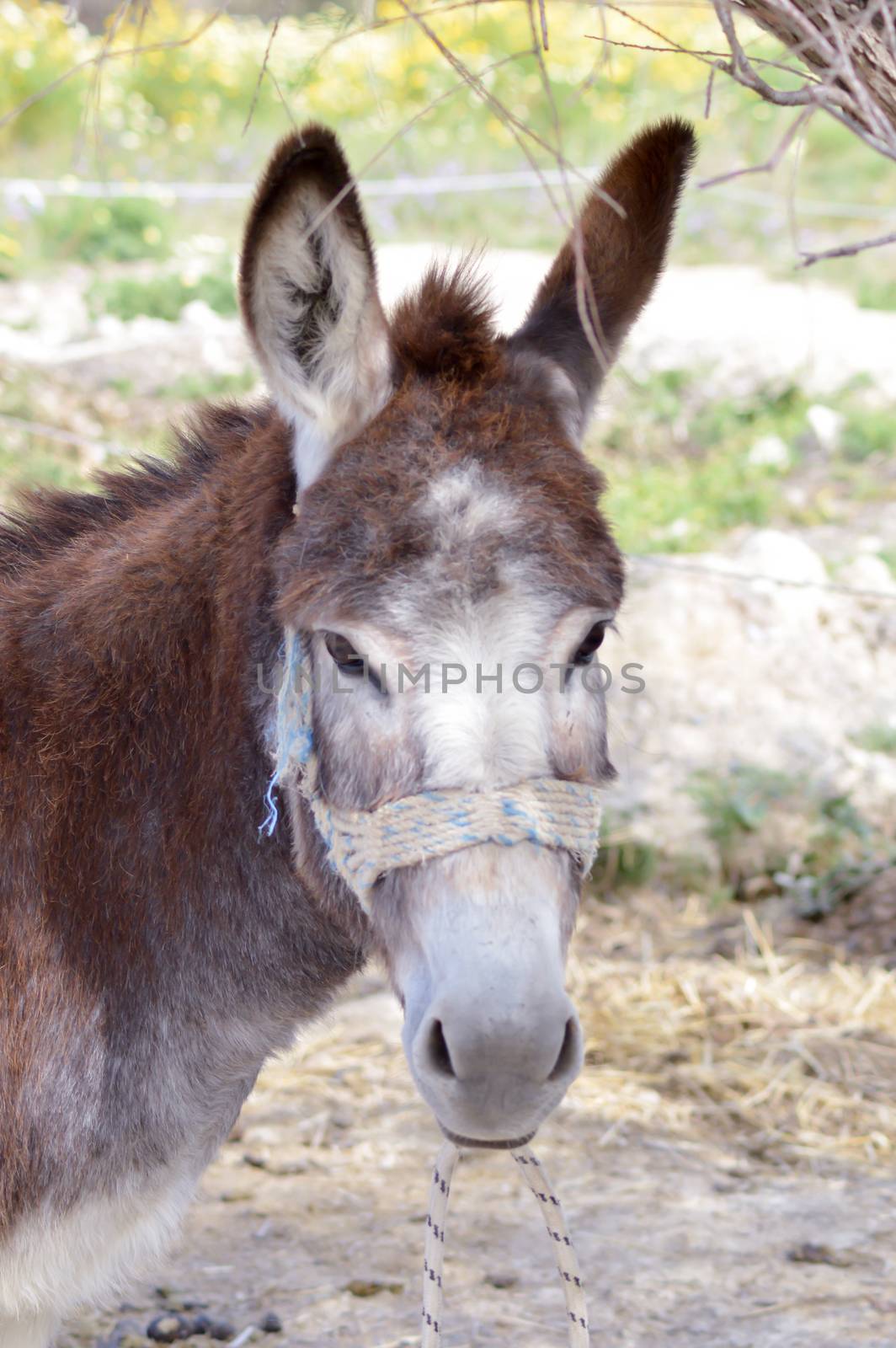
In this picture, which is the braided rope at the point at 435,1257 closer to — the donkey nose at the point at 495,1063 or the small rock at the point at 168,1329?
the donkey nose at the point at 495,1063

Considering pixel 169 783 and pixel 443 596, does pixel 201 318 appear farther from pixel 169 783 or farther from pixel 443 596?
pixel 443 596

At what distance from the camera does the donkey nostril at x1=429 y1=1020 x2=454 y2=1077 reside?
1742mm

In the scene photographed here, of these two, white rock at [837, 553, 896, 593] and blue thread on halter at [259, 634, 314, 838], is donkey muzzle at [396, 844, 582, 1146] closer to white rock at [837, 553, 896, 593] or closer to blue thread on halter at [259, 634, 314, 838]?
blue thread on halter at [259, 634, 314, 838]

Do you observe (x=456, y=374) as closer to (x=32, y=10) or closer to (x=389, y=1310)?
(x=389, y=1310)

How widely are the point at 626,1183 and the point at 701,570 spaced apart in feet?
8.30

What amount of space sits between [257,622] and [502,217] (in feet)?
29.2

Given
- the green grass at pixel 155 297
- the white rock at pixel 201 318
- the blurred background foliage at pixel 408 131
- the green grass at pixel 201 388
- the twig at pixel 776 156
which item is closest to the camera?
the twig at pixel 776 156

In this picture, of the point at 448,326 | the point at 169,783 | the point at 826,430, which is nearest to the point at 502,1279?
the point at 169,783

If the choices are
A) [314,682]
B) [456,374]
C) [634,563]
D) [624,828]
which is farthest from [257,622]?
[634,563]

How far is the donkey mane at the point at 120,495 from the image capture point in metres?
2.61

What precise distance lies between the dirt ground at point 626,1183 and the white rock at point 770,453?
3483 millimetres

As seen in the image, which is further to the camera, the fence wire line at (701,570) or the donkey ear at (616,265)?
the fence wire line at (701,570)

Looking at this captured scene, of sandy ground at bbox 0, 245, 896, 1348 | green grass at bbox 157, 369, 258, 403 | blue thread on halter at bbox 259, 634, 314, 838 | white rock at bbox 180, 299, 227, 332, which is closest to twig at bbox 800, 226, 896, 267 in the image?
sandy ground at bbox 0, 245, 896, 1348

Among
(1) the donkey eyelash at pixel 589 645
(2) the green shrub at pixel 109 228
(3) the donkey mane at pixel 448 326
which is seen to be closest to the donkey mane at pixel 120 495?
(3) the donkey mane at pixel 448 326
